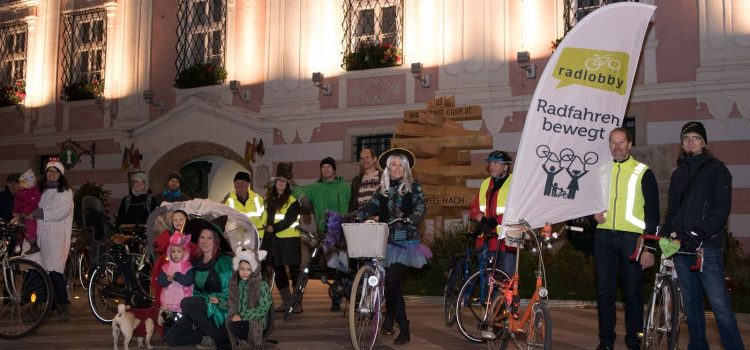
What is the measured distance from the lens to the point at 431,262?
45.2 ft

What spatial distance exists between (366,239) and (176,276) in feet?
5.99

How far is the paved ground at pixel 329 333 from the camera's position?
752cm

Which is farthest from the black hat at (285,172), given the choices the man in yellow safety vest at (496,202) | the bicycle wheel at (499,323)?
the bicycle wheel at (499,323)

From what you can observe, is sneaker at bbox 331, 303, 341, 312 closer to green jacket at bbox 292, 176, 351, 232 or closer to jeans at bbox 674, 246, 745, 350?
green jacket at bbox 292, 176, 351, 232

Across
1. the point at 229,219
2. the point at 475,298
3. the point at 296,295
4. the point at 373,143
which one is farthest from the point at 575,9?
the point at 229,219

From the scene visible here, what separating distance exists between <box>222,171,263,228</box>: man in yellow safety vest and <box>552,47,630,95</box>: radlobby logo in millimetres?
4365

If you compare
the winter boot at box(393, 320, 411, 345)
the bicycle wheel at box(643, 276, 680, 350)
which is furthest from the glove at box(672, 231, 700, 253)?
the winter boot at box(393, 320, 411, 345)

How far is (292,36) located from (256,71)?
3.87 feet

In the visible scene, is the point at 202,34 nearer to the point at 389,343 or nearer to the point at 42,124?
the point at 42,124

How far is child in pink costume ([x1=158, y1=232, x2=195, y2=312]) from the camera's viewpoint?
289 inches

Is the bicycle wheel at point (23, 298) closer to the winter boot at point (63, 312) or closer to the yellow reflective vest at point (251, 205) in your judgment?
the winter boot at point (63, 312)

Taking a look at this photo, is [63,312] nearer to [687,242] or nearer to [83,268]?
[83,268]

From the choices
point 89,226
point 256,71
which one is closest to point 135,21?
point 256,71

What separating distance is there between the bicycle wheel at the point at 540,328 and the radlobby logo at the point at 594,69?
196 cm
